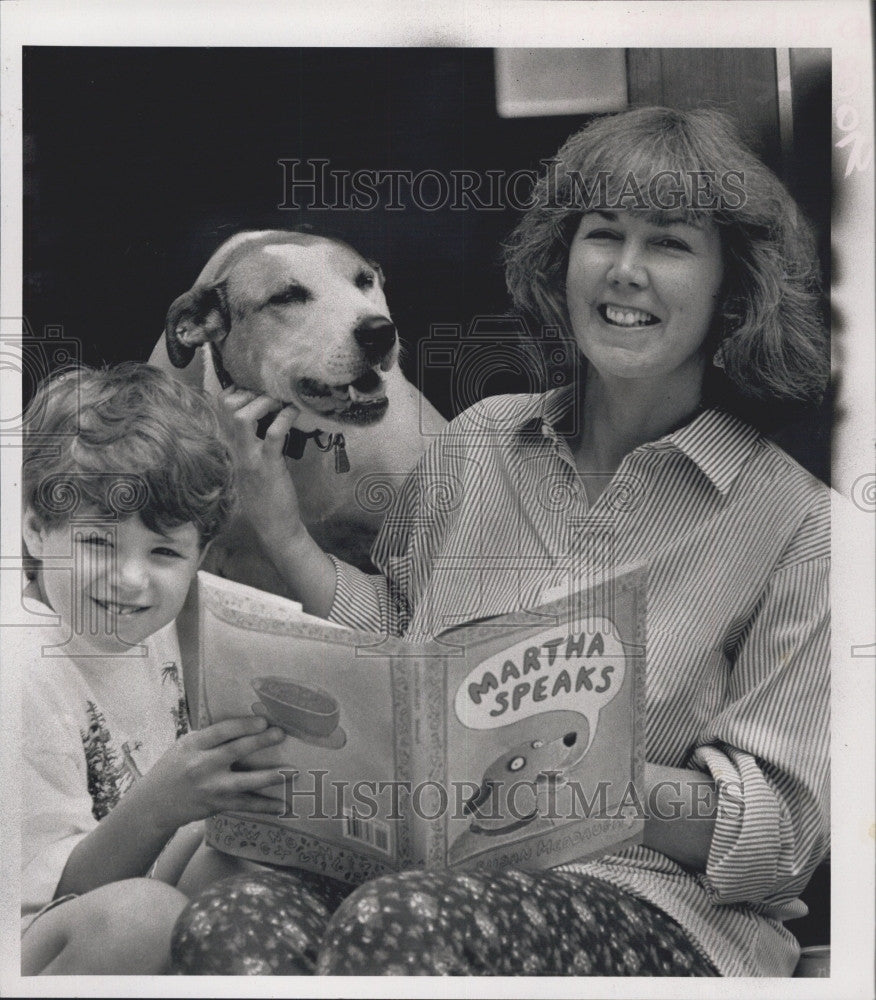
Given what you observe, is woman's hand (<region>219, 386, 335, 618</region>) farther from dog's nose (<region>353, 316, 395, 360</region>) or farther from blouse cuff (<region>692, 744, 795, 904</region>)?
blouse cuff (<region>692, 744, 795, 904</region>)

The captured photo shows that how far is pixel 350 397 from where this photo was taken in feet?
9.27

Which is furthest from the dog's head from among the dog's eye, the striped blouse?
the striped blouse

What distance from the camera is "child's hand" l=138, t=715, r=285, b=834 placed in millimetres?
2783

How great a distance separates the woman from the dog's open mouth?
0.07 meters

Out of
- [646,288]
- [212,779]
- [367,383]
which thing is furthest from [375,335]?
[212,779]

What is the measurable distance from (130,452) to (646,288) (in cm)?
112

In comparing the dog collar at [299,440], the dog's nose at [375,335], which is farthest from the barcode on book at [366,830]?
the dog's nose at [375,335]

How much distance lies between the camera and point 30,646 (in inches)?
112

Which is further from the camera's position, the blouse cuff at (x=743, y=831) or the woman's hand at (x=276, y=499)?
the woman's hand at (x=276, y=499)

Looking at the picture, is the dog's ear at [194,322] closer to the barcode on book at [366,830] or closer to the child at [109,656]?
the child at [109,656]

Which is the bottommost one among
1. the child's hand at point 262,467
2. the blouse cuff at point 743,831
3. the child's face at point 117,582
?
the blouse cuff at point 743,831

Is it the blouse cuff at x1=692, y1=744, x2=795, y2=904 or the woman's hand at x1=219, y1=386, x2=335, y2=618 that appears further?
the woman's hand at x1=219, y1=386, x2=335, y2=618

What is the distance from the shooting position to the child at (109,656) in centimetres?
280

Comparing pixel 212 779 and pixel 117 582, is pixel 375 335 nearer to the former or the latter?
pixel 117 582
